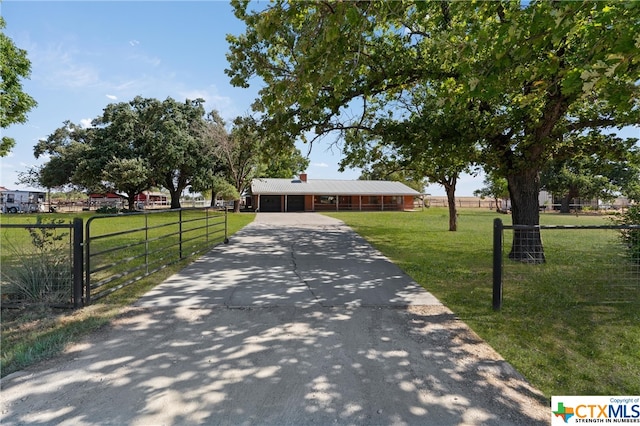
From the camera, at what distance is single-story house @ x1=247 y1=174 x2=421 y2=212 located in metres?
35.7

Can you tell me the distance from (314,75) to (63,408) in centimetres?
440

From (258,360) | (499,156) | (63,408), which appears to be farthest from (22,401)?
(499,156)

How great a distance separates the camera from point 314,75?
454 centimetres

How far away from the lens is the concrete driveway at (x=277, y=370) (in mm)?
2268

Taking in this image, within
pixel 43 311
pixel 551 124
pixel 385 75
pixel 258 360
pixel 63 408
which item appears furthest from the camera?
pixel 385 75

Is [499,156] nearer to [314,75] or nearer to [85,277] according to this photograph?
[314,75]

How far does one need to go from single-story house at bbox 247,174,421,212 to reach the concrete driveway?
30.0 metres

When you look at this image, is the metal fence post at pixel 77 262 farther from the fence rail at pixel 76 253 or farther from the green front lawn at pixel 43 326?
the green front lawn at pixel 43 326

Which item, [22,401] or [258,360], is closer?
[22,401]

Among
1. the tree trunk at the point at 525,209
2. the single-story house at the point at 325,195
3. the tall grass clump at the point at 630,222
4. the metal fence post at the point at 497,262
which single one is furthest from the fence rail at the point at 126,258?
the single-story house at the point at 325,195

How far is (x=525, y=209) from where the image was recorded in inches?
311

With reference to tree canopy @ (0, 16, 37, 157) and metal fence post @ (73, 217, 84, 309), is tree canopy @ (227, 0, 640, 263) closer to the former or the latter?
metal fence post @ (73, 217, 84, 309)

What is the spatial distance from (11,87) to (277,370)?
70.1 feet

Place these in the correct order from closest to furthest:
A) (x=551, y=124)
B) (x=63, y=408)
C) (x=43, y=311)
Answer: (x=63, y=408)
(x=43, y=311)
(x=551, y=124)
